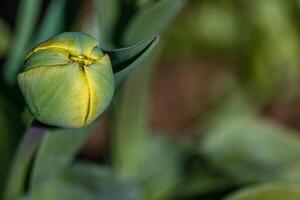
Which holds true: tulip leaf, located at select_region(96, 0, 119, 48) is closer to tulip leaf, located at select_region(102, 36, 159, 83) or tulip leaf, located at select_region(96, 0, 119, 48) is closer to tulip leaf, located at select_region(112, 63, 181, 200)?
tulip leaf, located at select_region(112, 63, 181, 200)

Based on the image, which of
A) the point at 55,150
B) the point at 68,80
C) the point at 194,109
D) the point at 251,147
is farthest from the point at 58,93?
the point at 194,109

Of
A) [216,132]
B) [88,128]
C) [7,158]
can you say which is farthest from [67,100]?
[216,132]

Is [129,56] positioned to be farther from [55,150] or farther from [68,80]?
[55,150]

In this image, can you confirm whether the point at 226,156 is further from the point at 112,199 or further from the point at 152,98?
the point at 152,98

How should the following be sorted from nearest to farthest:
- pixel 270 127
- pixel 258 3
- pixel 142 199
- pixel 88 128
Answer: pixel 88 128, pixel 142 199, pixel 270 127, pixel 258 3

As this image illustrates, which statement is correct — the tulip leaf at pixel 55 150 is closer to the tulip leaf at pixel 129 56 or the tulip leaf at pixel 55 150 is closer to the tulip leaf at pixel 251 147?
the tulip leaf at pixel 129 56
